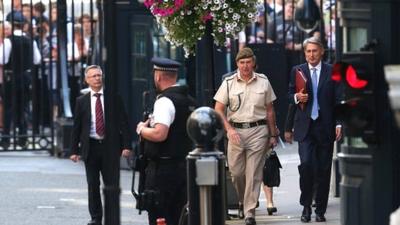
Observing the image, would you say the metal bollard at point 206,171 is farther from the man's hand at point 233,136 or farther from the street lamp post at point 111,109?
the man's hand at point 233,136

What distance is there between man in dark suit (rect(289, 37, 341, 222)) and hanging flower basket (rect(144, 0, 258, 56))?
0.88 metres

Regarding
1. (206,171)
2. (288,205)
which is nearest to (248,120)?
(288,205)

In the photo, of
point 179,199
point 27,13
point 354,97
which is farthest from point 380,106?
point 27,13

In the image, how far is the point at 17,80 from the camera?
2042cm

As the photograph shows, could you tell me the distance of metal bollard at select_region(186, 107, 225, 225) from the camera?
891 centimetres

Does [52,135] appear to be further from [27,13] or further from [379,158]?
[379,158]

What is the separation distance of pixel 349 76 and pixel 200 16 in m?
4.50

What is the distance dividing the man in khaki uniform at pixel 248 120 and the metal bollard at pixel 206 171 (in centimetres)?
365

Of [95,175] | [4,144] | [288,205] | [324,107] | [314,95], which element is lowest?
[288,205]

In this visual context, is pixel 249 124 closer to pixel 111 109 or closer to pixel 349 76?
pixel 349 76

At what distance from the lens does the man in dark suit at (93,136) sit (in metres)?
13.0

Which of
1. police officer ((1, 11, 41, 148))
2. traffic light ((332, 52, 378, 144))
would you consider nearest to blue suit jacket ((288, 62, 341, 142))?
traffic light ((332, 52, 378, 144))

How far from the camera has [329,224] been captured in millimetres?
12984

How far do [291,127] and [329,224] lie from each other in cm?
123
